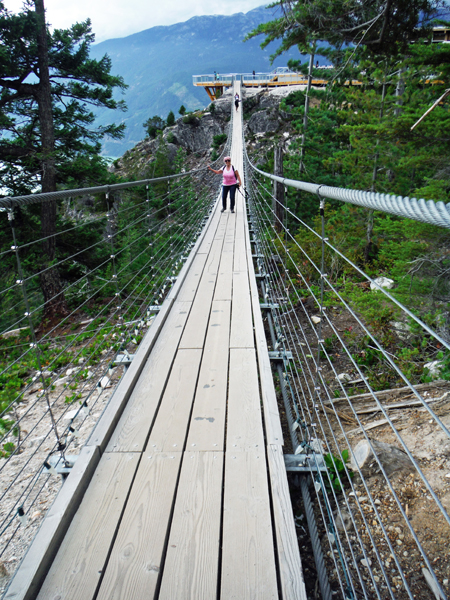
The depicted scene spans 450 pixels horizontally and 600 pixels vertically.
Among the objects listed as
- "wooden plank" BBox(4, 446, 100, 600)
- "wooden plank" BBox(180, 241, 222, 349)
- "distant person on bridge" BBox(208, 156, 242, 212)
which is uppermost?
"distant person on bridge" BBox(208, 156, 242, 212)

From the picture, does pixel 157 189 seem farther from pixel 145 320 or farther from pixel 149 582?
pixel 149 582

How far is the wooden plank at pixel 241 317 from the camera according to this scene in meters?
2.53

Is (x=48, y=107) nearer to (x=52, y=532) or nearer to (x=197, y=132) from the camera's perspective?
(x=52, y=532)

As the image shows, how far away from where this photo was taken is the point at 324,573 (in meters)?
1.26

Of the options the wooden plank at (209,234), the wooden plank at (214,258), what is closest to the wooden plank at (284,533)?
the wooden plank at (214,258)

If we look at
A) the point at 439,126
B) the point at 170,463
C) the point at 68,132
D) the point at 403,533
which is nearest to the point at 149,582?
the point at 170,463

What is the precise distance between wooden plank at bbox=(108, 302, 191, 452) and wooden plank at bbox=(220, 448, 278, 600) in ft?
1.56

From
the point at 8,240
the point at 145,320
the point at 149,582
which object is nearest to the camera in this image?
the point at 149,582

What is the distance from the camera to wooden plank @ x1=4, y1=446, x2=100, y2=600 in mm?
1125

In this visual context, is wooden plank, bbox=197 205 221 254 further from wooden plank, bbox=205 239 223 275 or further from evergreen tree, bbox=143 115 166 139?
evergreen tree, bbox=143 115 166 139

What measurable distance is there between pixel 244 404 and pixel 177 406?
14.4 inches

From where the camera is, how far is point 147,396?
2.02 m

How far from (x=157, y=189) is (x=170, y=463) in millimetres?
19381

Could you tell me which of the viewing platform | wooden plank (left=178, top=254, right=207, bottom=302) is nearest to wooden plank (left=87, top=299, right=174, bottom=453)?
wooden plank (left=178, top=254, right=207, bottom=302)
